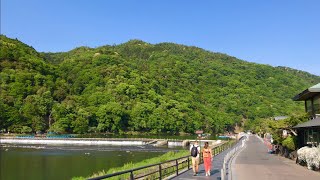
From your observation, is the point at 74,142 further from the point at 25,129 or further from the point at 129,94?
the point at 129,94

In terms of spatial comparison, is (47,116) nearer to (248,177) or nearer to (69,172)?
(69,172)

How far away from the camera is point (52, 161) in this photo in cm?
4706

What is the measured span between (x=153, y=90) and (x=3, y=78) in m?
54.9

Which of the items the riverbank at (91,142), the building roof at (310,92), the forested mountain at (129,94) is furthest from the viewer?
the forested mountain at (129,94)

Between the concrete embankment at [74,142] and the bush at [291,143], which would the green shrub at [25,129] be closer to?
the concrete embankment at [74,142]

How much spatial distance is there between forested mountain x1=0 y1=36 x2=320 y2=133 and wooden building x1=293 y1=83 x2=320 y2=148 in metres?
84.7

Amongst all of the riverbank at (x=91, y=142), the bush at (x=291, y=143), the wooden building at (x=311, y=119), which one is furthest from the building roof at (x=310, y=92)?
the riverbank at (x=91, y=142)

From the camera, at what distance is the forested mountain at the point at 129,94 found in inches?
4394

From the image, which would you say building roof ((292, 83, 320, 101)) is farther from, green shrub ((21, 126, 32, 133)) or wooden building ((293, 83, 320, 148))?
green shrub ((21, 126, 32, 133))

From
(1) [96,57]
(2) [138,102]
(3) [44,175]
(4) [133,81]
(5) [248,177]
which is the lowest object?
(3) [44,175]

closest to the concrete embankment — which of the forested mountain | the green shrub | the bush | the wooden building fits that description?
the green shrub

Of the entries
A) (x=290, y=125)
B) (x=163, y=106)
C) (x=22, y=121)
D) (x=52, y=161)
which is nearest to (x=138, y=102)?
(x=163, y=106)

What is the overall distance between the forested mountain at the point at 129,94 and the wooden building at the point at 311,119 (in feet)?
278

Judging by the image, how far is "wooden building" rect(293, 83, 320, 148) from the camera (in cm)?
2635
